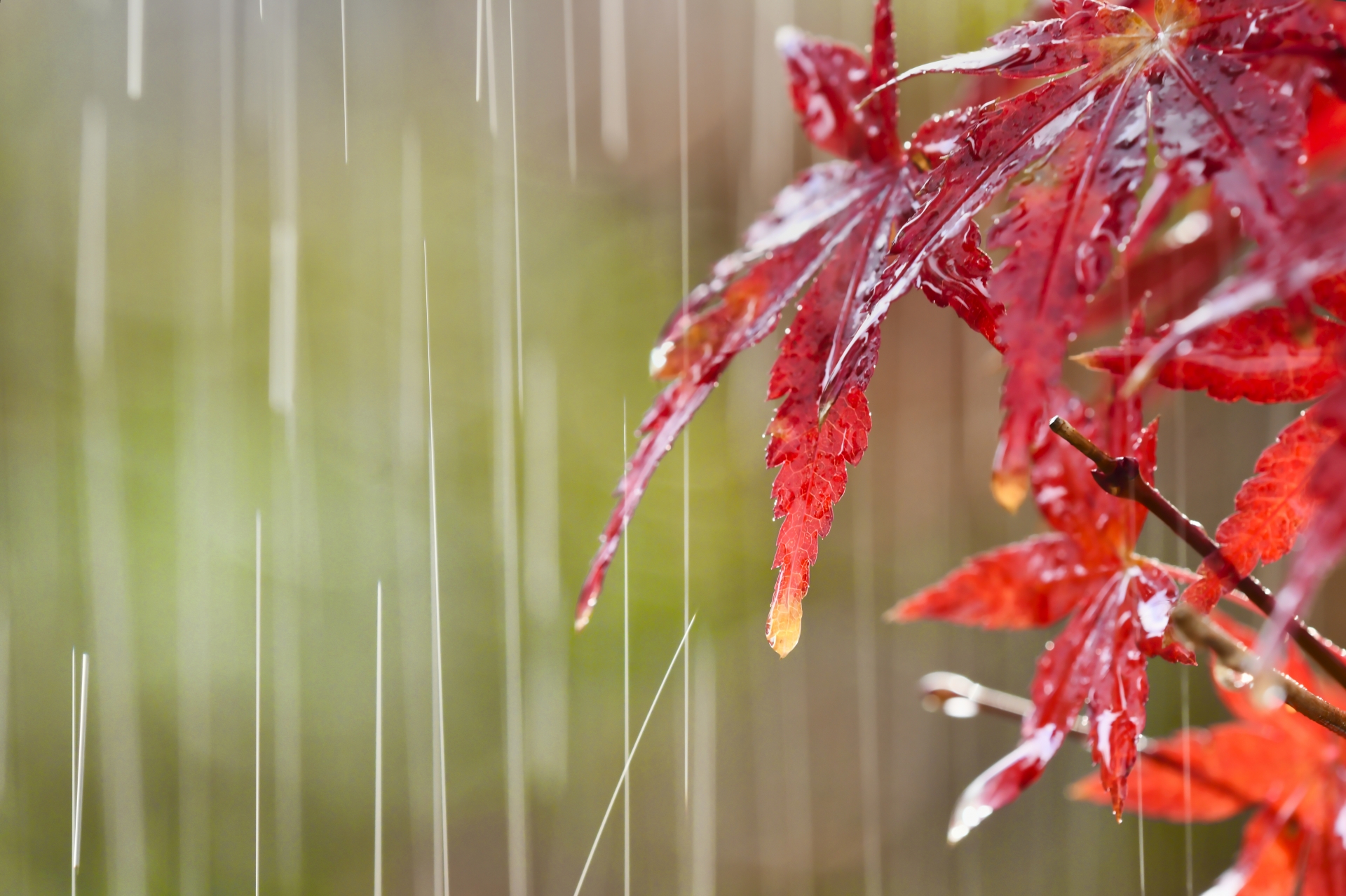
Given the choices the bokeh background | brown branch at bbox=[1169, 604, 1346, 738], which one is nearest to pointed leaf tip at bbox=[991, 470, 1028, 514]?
brown branch at bbox=[1169, 604, 1346, 738]

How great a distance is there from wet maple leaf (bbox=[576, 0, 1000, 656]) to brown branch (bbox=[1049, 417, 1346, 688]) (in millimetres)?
62

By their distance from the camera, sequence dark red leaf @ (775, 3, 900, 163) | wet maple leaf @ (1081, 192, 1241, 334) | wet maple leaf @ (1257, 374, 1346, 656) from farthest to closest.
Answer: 1. wet maple leaf @ (1081, 192, 1241, 334)
2. dark red leaf @ (775, 3, 900, 163)
3. wet maple leaf @ (1257, 374, 1346, 656)

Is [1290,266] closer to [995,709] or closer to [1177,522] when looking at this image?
[1177,522]

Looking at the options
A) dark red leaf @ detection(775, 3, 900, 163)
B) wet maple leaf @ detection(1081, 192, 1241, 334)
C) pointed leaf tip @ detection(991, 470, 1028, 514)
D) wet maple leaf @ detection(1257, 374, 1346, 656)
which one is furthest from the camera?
wet maple leaf @ detection(1081, 192, 1241, 334)

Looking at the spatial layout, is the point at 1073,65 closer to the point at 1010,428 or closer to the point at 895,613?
the point at 1010,428

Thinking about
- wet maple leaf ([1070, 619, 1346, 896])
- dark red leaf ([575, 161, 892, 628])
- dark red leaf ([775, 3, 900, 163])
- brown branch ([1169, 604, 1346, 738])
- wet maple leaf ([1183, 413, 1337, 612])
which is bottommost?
wet maple leaf ([1070, 619, 1346, 896])

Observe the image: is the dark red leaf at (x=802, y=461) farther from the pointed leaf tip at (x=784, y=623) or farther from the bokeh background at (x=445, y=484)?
the bokeh background at (x=445, y=484)

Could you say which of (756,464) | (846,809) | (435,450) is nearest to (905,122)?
(756,464)

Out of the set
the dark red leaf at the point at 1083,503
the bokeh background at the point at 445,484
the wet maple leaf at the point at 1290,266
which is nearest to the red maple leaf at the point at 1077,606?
the dark red leaf at the point at 1083,503

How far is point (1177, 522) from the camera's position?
1.16ft

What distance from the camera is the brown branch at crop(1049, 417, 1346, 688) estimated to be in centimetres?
34

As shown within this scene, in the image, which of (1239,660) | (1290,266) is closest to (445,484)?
(1239,660)

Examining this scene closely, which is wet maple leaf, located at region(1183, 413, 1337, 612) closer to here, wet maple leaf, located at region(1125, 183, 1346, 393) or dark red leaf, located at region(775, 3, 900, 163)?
wet maple leaf, located at region(1125, 183, 1346, 393)

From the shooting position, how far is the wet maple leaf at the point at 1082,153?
0.88ft
